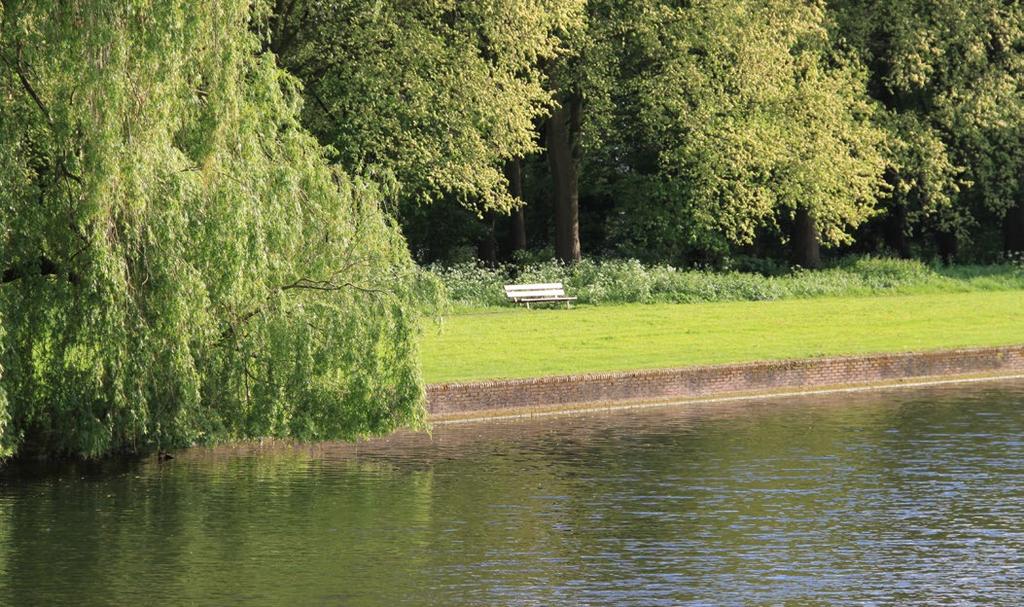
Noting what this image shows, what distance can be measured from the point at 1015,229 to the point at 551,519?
41.0m

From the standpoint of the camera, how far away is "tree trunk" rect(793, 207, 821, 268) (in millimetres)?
49094

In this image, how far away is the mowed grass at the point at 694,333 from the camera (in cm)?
2898

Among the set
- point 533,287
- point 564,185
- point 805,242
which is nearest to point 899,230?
point 805,242

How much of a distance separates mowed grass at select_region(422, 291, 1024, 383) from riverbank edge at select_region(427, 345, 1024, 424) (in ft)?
3.52

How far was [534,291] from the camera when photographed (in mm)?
39812

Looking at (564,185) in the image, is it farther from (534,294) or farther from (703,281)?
(534,294)

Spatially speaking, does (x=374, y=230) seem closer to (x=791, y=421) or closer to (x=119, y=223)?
(x=119, y=223)

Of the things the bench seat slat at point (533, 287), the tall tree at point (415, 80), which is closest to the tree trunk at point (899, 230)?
the bench seat slat at point (533, 287)

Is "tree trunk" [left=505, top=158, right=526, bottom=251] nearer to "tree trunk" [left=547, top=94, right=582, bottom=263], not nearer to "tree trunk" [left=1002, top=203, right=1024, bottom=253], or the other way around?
"tree trunk" [left=547, top=94, right=582, bottom=263]

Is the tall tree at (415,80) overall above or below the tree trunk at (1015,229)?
above

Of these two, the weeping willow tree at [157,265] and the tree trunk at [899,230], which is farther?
the tree trunk at [899,230]

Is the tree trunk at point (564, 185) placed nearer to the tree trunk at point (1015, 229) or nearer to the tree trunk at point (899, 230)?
the tree trunk at point (899, 230)

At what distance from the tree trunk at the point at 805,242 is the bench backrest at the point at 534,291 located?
11.6 metres

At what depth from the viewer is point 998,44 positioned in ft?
167
